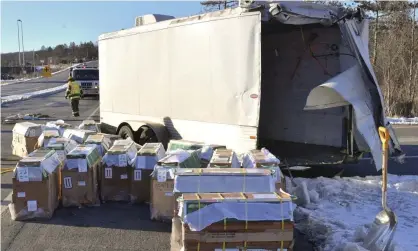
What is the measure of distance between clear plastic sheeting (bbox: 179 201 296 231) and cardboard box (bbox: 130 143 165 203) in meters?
2.72

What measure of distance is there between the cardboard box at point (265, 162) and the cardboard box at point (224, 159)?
0.16 metres

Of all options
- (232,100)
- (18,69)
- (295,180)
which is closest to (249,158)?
(232,100)

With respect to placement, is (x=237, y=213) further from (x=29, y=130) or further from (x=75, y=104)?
(x=75, y=104)

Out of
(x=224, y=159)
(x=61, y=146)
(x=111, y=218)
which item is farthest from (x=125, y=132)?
(x=224, y=159)

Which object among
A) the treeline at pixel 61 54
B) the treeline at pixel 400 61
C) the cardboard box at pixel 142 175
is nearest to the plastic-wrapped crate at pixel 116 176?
the cardboard box at pixel 142 175

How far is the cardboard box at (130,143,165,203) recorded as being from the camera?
6570mm

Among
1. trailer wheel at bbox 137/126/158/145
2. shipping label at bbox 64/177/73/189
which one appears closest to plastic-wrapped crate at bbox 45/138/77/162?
shipping label at bbox 64/177/73/189

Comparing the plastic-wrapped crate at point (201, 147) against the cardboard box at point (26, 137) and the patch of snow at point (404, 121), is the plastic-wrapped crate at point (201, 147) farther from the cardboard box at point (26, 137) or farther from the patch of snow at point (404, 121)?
the patch of snow at point (404, 121)

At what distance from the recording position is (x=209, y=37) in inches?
285

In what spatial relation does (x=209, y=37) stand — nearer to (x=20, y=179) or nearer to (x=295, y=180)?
(x=295, y=180)

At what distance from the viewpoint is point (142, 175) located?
6578 millimetres

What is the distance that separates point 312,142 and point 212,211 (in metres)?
5.03

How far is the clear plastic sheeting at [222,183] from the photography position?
463 centimetres

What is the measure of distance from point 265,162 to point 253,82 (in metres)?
1.31
